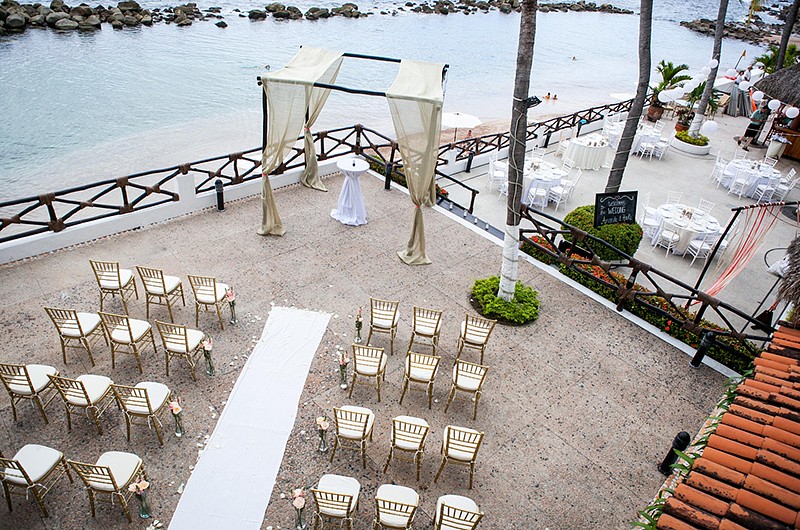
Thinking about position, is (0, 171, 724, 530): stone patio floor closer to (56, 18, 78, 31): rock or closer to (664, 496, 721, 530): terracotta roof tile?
(664, 496, 721, 530): terracotta roof tile

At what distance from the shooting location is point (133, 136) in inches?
1026

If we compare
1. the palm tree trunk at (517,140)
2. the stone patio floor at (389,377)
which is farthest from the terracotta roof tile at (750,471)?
the palm tree trunk at (517,140)

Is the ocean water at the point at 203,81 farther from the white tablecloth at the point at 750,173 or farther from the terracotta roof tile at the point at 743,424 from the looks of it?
the terracotta roof tile at the point at 743,424

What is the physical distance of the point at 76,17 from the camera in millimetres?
42594

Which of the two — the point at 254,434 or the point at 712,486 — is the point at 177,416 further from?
the point at 712,486

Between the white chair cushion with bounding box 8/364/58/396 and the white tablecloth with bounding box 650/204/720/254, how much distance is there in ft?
47.4

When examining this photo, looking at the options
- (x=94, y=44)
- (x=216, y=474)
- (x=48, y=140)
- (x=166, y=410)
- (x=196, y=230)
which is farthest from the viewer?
(x=94, y=44)

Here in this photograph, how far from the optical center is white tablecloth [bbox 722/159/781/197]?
59.6ft

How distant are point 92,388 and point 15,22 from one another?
44.8m

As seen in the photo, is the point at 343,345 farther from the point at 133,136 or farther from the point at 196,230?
the point at 133,136

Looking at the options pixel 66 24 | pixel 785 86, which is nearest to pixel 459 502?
pixel 785 86

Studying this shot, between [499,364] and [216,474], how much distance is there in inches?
201

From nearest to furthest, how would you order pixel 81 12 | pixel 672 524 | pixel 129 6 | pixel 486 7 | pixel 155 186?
pixel 672 524, pixel 155 186, pixel 81 12, pixel 129 6, pixel 486 7

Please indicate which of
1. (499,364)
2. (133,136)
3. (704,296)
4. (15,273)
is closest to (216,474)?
(499,364)
